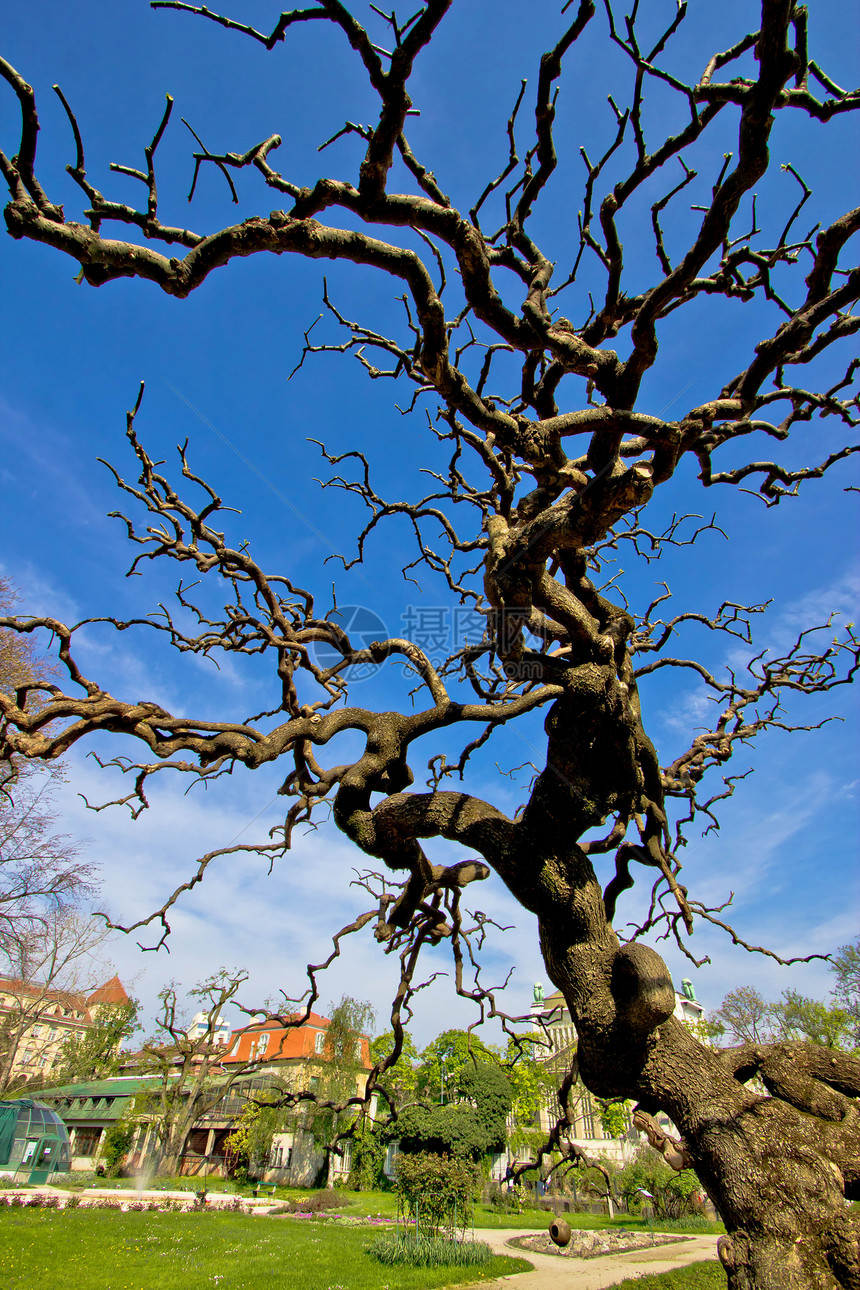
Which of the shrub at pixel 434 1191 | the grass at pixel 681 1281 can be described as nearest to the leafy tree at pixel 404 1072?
the shrub at pixel 434 1191

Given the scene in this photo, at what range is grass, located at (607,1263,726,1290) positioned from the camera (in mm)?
8703

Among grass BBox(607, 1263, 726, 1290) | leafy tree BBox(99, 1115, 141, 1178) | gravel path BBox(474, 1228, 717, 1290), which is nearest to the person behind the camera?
grass BBox(607, 1263, 726, 1290)

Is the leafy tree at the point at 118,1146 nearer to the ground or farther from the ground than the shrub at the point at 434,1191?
nearer to the ground

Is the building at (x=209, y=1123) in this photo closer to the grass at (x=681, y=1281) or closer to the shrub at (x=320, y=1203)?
the shrub at (x=320, y=1203)

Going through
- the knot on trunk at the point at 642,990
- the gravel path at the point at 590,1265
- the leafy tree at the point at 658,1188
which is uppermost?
the knot on trunk at the point at 642,990

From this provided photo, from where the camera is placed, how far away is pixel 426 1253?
12.2 metres

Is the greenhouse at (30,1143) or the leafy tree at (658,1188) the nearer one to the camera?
the greenhouse at (30,1143)

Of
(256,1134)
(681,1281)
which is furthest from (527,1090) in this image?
(681,1281)

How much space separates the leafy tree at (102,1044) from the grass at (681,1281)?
109ft

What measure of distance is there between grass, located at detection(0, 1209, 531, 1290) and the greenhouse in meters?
8.44

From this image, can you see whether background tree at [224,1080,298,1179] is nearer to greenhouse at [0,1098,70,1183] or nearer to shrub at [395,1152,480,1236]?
greenhouse at [0,1098,70,1183]

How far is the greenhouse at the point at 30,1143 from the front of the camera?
21495 mm

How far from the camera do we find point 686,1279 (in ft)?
31.0

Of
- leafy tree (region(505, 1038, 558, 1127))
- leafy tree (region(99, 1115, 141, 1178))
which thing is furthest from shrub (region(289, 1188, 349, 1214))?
leafy tree (region(99, 1115, 141, 1178))
